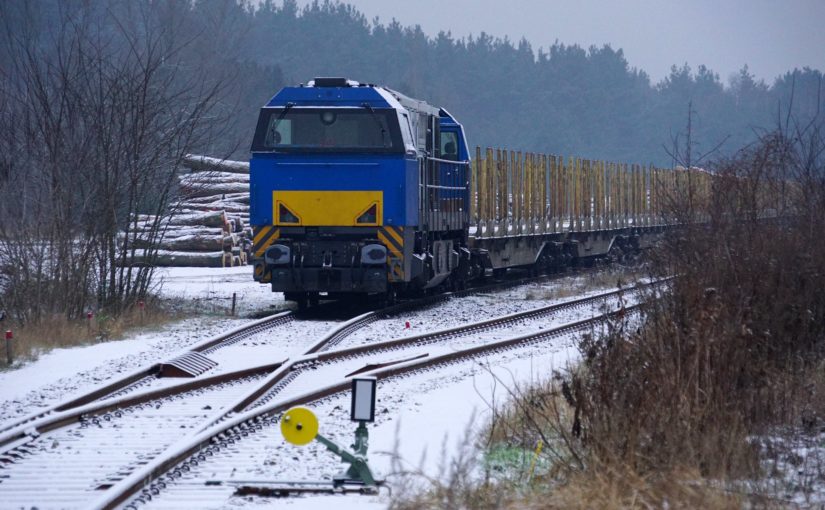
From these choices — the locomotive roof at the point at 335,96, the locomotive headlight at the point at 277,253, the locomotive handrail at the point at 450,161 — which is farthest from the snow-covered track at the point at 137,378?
the locomotive handrail at the point at 450,161

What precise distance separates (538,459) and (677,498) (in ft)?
5.00

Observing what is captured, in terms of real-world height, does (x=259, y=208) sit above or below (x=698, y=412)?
above

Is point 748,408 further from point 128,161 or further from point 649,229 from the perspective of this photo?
point 649,229

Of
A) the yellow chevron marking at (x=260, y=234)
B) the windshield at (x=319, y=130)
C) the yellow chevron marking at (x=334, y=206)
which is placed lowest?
the yellow chevron marking at (x=260, y=234)

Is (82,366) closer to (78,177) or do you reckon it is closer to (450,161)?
(78,177)

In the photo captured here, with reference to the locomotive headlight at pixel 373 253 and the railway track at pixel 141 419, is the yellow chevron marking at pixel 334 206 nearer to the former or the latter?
the locomotive headlight at pixel 373 253

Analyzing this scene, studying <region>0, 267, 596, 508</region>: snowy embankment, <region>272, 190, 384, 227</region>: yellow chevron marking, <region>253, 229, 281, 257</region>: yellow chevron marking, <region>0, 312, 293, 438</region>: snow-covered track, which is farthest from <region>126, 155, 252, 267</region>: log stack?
<region>0, 312, 293, 438</region>: snow-covered track

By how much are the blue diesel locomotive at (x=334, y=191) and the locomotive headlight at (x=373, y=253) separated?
14 millimetres

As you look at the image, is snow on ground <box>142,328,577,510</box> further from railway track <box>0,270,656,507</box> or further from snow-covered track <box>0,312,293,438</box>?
snow-covered track <box>0,312,293,438</box>

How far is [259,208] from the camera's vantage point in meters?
16.6

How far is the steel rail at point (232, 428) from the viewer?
241 inches

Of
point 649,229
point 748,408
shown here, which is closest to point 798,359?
point 748,408

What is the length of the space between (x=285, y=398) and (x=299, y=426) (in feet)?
9.76

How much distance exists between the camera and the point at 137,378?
1043cm
